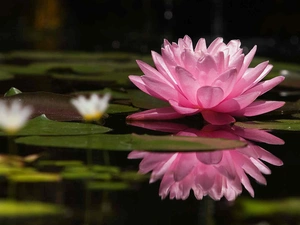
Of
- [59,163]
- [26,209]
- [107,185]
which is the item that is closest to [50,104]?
[59,163]

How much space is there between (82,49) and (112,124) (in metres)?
2.60

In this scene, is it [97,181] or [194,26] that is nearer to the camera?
[97,181]

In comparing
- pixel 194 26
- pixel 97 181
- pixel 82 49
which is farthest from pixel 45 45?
pixel 97 181

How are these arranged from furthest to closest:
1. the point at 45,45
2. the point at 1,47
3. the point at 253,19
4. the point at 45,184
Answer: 1. the point at 253,19
2. the point at 45,45
3. the point at 1,47
4. the point at 45,184

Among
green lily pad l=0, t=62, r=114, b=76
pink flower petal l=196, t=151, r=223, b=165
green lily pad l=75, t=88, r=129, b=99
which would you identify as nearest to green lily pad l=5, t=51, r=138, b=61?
green lily pad l=0, t=62, r=114, b=76

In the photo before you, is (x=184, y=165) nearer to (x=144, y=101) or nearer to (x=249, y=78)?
(x=249, y=78)

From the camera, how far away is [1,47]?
154 inches

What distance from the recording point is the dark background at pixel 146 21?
16.7 ft

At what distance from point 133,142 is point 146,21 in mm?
4645

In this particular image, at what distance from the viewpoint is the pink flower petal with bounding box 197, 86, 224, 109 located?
4.35 feet

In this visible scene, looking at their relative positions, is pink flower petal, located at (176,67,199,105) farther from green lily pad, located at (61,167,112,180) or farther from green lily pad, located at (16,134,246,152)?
green lily pad, located at (61,167,112,180)

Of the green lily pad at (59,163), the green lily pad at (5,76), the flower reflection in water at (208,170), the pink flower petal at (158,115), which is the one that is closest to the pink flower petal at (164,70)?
the pink flower petal at (158,115)

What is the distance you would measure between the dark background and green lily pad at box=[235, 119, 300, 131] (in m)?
3.07

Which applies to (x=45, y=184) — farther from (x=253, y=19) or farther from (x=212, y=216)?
(x=253, y=19)
